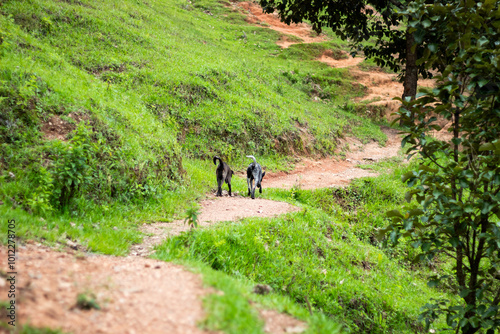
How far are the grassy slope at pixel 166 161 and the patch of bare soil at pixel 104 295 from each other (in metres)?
0.28

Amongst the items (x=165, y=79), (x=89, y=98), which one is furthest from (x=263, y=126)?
(x=89, y=98)

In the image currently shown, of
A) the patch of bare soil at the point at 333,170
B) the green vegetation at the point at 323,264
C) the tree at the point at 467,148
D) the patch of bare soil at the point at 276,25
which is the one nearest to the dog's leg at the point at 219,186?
the green vegetation at the point at 323,264

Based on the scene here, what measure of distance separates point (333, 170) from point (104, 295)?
1222cm

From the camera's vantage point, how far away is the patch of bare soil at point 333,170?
453 inches

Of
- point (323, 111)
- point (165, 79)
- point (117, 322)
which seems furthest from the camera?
point (323, 111)

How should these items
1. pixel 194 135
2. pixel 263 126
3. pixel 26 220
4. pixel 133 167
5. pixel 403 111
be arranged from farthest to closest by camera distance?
pixel 263 126
pixel 194 135
pixel 133 167
pixel 26 220
pixel 403 111

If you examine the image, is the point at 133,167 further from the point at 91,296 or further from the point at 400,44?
the point at 400,44

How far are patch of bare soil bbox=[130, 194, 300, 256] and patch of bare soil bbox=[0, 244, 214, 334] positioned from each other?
1497 mm

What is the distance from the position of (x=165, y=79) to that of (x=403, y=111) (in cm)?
1038

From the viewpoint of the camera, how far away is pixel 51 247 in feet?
12.8

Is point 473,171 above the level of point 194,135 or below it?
above

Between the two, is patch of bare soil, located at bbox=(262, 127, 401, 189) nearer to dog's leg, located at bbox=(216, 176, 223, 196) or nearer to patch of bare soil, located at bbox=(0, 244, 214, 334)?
dog's leg, located at bbox=(216, 176, 223, 196)

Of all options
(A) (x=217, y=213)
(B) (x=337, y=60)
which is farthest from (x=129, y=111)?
(B) (x=337, y=60)

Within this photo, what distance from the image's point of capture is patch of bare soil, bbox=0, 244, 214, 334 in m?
2.28
